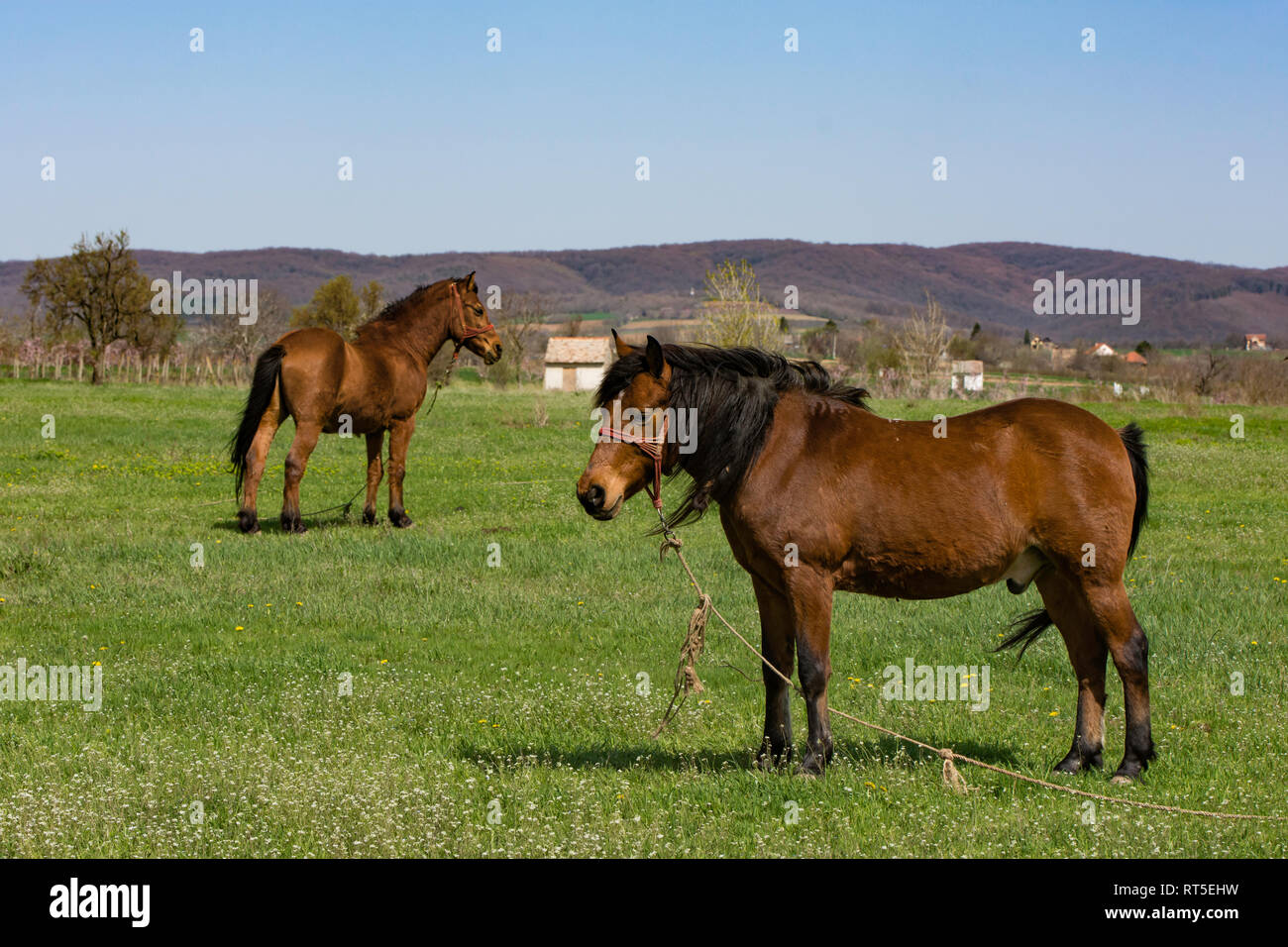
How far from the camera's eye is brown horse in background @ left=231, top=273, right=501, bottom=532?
49.6 feet

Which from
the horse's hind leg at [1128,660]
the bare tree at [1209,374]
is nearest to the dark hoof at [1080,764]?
the horse's hind leg at [1128,660]

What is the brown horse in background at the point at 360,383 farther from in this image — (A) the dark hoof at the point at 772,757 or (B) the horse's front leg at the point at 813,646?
(B) the horse's front leg at the point at 813,646

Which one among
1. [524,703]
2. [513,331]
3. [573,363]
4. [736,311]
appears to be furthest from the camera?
[573,363]

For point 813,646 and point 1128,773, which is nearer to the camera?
point 813,646

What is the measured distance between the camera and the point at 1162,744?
704 centimetres

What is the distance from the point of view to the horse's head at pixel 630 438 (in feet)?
20.0

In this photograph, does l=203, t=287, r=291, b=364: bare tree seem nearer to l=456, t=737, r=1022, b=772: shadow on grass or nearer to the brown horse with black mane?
l=456, t=737, r=1022, b=772: shadow on grass

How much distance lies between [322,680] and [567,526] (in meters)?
7.88

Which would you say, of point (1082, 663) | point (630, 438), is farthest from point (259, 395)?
point (1082, 663)

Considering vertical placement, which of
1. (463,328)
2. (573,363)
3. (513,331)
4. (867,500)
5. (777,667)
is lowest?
(777,667)

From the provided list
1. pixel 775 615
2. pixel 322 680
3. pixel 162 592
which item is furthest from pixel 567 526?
pixel 775 615

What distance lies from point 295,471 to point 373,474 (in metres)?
1.53

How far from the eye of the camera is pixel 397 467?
16312 mm

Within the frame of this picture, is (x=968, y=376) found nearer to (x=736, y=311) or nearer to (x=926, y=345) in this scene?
(x=926, y=345)
